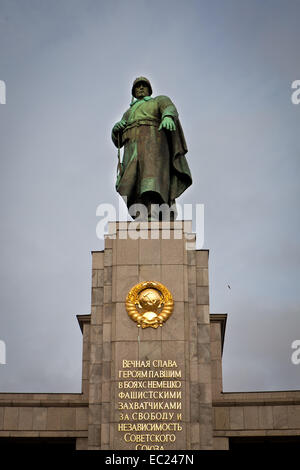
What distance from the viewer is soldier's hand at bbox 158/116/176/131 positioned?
19.1 m

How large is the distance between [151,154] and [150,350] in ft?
17.7

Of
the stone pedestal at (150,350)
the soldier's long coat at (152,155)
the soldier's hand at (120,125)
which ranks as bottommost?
the stone pedestal at (150,350)

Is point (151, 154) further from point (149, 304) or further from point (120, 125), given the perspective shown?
point (149, 304)

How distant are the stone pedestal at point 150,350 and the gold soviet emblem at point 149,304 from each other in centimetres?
13

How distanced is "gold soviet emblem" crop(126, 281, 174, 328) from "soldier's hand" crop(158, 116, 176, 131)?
14.0ft

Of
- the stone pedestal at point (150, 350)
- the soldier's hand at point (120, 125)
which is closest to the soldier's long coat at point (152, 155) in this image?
the soldier's hand at point (120, 125)

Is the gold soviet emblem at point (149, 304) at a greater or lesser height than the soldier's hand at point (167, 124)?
lesser

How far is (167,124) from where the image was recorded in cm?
1917

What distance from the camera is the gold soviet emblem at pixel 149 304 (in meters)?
17.1

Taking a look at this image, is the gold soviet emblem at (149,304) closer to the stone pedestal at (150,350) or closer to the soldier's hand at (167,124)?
the stone pedestal at (150,350)

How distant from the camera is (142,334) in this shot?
1702cm

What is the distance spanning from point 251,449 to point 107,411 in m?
4.50
